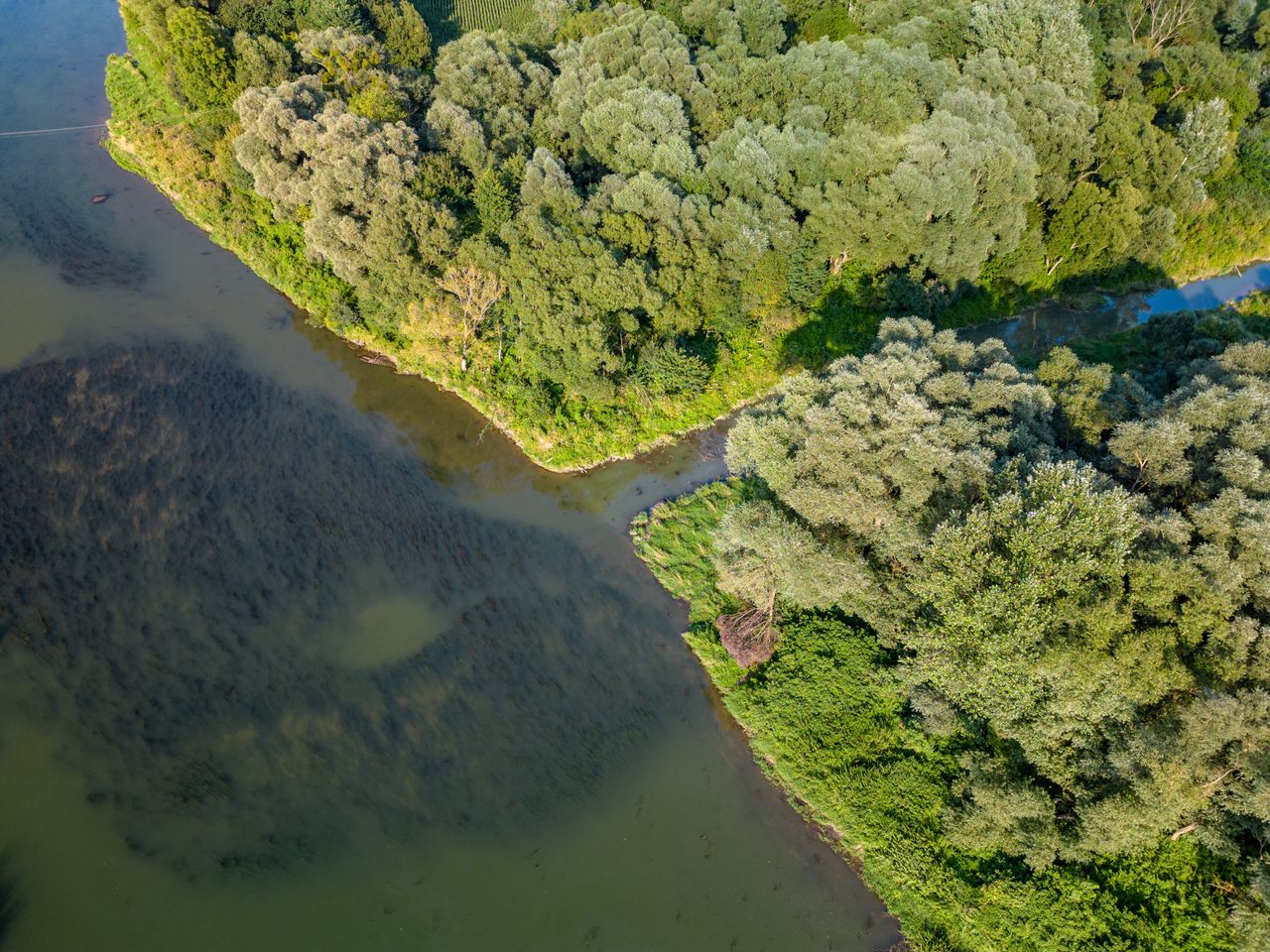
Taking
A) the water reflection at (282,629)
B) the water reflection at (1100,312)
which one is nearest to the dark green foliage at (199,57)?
the water reflection at (282,629)

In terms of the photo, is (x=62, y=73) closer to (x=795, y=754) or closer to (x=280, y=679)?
(x=280, y=679)

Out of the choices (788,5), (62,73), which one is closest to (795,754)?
(788,5)

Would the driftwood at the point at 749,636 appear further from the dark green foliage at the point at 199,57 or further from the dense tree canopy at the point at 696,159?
the dark green foliage at the point at 199,57

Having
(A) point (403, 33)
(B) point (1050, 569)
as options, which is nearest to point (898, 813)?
(B) point (1050, 569)

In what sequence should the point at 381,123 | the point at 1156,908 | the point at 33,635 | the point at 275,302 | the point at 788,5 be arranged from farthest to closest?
the point at 788,5
the point at 275,302
the point at 381,123
the point at 33,635
the point at 1156,908

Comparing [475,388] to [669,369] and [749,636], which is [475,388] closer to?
[669,369]
